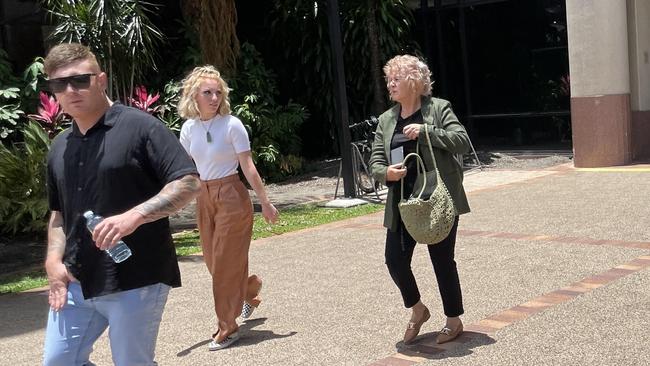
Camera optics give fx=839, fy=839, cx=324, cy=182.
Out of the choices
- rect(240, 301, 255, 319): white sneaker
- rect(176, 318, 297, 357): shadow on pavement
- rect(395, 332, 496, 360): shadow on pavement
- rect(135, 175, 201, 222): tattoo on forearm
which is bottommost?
rect(176, 318, 297, 357): shadow on pavement

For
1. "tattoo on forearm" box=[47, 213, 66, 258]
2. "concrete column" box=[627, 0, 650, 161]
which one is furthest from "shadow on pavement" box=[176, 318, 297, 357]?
"concrete column" box=[627, 0, 650, 161]

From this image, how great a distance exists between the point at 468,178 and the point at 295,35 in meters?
5.84

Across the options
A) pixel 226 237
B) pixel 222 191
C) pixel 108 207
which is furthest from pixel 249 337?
pixel 108 207

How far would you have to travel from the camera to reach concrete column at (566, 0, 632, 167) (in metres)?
13.4

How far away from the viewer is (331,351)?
525 cm

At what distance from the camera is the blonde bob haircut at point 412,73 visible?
5055mm

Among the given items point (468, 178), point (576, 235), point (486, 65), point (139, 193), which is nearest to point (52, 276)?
point (139, 193)

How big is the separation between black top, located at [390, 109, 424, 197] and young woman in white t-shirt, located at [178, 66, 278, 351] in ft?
3.15

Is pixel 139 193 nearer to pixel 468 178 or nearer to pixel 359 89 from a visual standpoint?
pixel 468 178

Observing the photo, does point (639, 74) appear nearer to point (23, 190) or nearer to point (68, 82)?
point (23, 190)

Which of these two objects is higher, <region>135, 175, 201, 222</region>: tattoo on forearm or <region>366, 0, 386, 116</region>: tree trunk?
<region>366, 0, 386, 116</region>: tree trunk

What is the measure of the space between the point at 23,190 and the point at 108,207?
25.7ft

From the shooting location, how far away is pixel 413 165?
515cm

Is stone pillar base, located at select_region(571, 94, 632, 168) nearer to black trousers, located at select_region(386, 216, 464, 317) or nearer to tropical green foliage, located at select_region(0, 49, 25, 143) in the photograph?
tropical green foliage, located at select_region(0, 49, 25, 143)
